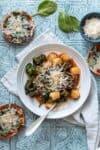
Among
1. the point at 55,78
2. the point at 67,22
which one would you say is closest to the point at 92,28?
the point at 67,22

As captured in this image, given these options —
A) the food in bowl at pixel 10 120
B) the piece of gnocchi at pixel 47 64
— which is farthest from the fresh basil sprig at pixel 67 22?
the food in bowl at pixel 10 120

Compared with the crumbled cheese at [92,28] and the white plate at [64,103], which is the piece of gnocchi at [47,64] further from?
the crumbled cheese at [92,28]

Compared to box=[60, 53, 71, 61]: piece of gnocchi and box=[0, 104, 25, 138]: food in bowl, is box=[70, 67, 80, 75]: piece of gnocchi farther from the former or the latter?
box=[0, 104, 25, 138]: food in bowl

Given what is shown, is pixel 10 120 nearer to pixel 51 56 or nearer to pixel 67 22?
pixel 51 56

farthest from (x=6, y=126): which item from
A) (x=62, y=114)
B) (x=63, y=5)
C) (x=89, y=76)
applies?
(x=63, y=5)

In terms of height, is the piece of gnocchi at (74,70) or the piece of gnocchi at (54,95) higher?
the piece of gnocchi at (74,70)
